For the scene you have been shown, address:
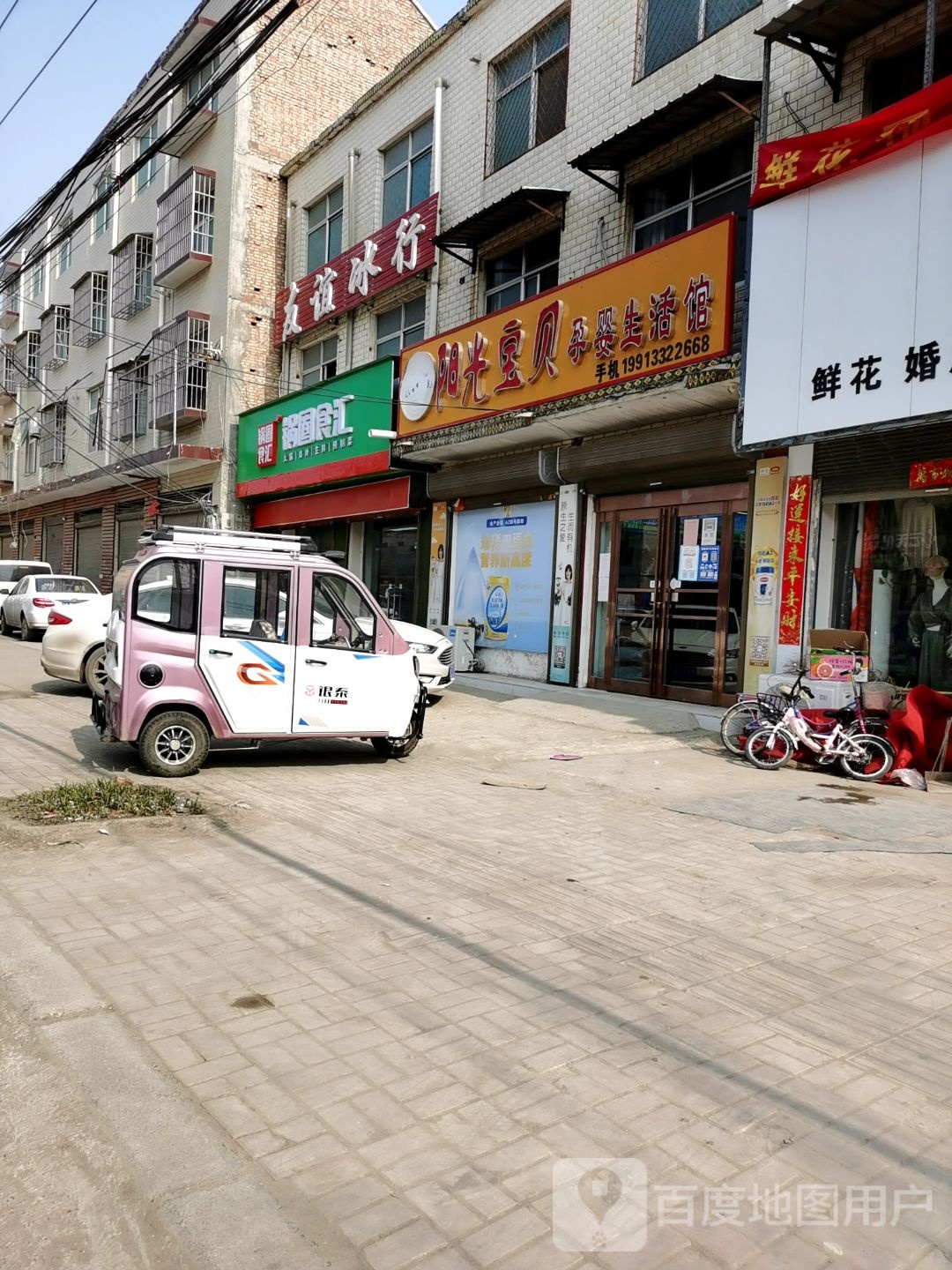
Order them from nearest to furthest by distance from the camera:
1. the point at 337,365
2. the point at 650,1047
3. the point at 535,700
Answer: the point at 650,1047 < the point at 535,700 < the point at 337,365

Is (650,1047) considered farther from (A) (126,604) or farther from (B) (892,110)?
(B) (892,110)

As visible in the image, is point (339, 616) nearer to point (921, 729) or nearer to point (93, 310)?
point (921, 729)

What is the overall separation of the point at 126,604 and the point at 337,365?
607 inches

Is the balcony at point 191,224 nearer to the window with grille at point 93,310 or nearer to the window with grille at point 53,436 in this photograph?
the window with grille at point 93,310

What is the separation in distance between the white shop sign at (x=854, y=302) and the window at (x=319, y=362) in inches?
547

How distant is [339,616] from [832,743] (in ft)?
16.2

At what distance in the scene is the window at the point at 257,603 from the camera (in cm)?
827

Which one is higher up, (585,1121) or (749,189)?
(749,189)

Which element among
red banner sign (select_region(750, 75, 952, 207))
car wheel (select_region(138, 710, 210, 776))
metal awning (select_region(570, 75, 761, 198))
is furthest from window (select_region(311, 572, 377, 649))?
metal awning (select_region(570, 75, 761, 198))

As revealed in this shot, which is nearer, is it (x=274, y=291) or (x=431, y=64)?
(x=431, y=64)

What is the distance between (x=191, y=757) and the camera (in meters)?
8.27

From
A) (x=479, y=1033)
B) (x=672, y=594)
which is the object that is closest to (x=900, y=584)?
(x=672, y=594)

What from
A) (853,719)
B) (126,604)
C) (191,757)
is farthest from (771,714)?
(126,604)

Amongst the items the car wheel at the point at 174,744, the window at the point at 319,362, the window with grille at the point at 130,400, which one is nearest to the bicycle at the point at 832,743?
the car wheel at the point at 174,744
